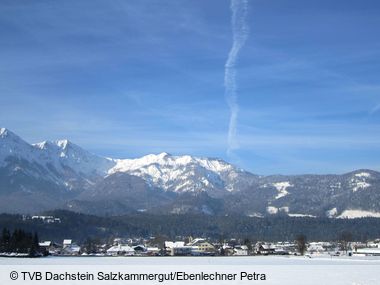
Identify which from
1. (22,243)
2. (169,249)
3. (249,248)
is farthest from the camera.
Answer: (169,249)

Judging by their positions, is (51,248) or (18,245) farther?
(51,248)

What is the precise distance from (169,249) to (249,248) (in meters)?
26.6

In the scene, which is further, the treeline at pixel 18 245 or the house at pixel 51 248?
the house at pixel 51 248

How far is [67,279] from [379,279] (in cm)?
2525

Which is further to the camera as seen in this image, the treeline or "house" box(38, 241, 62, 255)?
"house" box(38, 241, 62, 255)

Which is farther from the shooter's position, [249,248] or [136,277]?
[249,248]

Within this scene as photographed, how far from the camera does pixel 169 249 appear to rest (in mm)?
182250

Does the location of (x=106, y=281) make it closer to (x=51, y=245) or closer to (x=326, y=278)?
(x=326, y=278)

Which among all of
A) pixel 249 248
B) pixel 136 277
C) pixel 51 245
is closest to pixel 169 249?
pixel 249 248

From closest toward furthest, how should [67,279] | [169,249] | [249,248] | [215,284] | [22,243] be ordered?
[215,284] < [67,279] < [22,243] < [249,248] < [169,249]

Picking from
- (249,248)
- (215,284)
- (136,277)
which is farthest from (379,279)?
(249,248)

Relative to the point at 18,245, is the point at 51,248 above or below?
below

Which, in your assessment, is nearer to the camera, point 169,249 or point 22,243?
point 22,243

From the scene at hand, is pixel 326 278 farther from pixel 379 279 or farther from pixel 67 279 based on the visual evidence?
pixel 67 279
